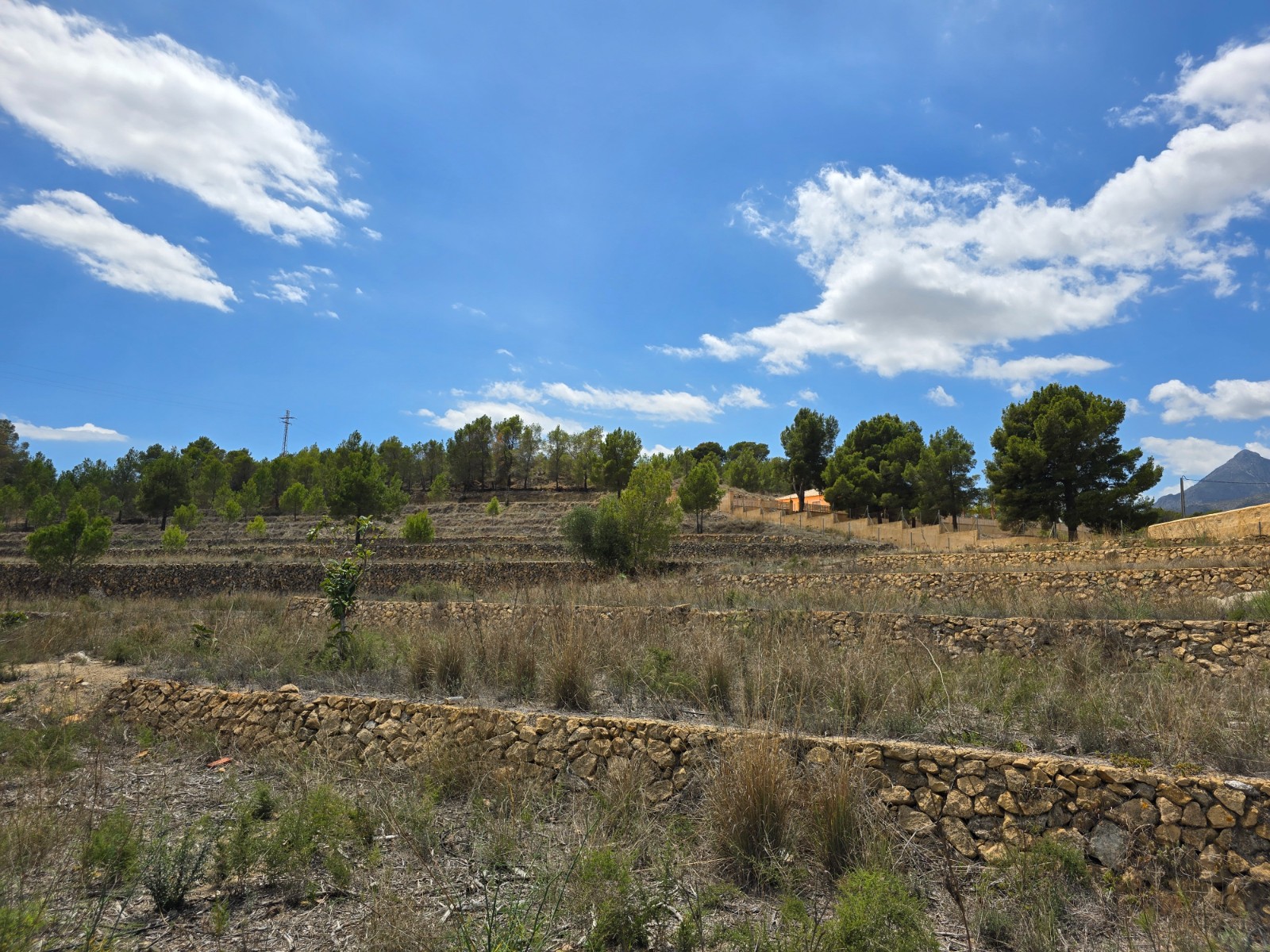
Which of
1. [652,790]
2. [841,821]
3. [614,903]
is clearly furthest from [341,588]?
[841,821]

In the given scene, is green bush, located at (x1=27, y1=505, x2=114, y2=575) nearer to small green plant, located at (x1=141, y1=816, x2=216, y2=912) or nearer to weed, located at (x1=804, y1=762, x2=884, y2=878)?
small green plant, located at (x1=141, y1=816, x2=216, y2=912)

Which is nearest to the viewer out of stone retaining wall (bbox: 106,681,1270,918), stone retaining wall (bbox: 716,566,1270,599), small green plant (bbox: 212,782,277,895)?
stone retaining wall (bbox: 106,681,1270,918)

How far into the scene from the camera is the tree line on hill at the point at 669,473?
103ft

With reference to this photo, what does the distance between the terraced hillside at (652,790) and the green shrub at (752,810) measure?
17 millimetres

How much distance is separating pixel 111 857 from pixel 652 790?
11.6 ft

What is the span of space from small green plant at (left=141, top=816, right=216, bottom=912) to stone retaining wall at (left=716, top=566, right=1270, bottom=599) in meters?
13.3

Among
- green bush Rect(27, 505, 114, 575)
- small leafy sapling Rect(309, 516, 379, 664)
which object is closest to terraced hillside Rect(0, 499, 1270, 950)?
small leafy sapling Rect(309, 516, 379, 664)

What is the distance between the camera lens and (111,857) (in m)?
4.21

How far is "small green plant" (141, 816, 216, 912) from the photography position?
3.97 meters

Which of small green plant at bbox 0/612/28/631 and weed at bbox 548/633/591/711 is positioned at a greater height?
weed at bbox 548/633/591/711

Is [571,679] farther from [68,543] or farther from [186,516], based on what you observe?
[186,516]

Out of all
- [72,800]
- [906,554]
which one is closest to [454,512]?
[906,554]

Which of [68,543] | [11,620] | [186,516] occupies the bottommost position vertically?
[11,620]

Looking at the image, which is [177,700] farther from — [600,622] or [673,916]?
[673,916]
